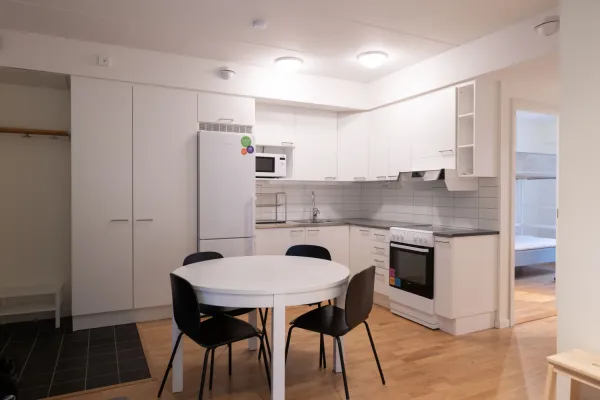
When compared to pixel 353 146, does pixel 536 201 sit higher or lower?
lower

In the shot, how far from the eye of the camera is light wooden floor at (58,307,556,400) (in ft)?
8.30

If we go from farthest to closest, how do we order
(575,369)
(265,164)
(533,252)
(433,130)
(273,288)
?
(533,252)
(265,164)
(433,130)
(273,288)
(575,369)

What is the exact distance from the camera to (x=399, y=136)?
455 centimetres

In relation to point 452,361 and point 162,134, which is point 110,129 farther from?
point 452,361

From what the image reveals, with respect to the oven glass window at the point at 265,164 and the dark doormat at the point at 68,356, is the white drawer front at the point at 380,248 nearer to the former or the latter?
the oven glass window at the point at 265,164

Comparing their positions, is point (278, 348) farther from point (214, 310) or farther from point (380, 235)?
point (380, 235)

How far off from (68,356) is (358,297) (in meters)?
2.32

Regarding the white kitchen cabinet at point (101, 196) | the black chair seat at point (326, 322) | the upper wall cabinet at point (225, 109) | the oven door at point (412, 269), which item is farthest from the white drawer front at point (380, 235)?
the white kitchen cabinet at point (101, 196)

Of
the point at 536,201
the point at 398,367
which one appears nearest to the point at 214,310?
the point at 398,367

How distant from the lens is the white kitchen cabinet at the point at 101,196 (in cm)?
364

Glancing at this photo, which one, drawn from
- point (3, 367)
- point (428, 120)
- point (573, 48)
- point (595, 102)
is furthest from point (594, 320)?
point (3, 367)

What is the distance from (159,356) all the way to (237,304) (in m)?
1.38

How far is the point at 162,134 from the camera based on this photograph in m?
→ 3.96

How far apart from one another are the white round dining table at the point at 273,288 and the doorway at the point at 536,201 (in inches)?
155
